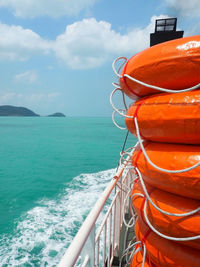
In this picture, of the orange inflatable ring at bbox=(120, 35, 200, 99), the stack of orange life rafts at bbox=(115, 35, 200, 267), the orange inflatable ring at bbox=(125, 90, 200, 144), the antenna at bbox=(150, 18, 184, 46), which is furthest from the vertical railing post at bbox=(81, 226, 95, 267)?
the antenna at bbox=(150, 18, 184, 46)

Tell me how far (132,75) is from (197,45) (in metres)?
0.35

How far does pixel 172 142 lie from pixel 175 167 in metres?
0.15

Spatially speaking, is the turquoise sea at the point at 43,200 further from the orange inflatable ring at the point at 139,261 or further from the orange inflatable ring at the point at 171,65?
the orange inflatable ring at the point at 171,65

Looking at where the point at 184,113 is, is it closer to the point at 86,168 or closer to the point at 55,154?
the point at 86,168

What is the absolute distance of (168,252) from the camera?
3.28 feet

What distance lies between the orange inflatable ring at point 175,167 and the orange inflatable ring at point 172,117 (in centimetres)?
4

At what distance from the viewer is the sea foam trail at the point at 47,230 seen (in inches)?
143

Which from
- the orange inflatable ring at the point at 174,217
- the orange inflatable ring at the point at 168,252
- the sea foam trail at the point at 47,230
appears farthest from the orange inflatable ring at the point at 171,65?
the sea foam trail at the point at 47,230

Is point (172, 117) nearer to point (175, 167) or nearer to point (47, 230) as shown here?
point (175, 167)

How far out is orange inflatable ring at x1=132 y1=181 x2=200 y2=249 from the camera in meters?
0.85

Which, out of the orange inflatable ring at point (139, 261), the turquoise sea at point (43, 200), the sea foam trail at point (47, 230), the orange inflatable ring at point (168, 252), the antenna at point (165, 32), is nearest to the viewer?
the orange inflatable ring at point (168, 252)

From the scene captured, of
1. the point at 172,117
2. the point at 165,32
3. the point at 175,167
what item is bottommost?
the point at 175,167

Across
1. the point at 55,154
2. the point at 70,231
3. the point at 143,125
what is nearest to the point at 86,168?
the point at 55,154

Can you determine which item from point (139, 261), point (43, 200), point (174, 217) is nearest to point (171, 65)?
point (174, 217)
